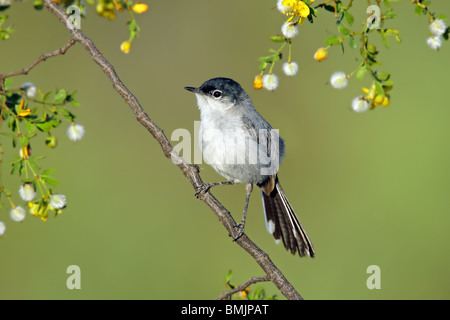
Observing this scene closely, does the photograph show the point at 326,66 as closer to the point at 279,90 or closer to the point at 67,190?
the point at 279,90

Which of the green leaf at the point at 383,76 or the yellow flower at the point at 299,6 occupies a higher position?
the yellow flower at the point at 299,6

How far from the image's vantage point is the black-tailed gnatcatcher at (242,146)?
392 centimetres

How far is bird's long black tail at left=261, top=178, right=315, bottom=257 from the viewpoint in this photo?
409 cm

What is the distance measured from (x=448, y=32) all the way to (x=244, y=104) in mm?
1910

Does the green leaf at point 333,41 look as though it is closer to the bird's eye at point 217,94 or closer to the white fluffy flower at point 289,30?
the white fluffy flower at point 289,30

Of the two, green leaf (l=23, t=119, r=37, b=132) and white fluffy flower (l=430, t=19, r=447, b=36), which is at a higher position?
white fluffy flower (l=430, t=19, r=447, b=36)

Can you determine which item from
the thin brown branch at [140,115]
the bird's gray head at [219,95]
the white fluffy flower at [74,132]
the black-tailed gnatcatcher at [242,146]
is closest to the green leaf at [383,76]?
the thin brown branch at [140,115]

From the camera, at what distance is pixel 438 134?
6801mm

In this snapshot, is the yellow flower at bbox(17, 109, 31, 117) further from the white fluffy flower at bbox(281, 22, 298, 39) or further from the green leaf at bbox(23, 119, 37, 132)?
the white fluffy flower at bbox(281, 22, 298, 39)

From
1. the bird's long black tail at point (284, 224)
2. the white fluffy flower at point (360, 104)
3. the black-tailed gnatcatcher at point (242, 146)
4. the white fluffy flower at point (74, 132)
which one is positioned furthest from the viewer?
the bird's long black tail at point (284, 224)

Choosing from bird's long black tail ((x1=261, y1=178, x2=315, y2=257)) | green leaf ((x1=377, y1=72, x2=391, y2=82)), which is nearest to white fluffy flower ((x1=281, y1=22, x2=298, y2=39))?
green leaf ((x1=377, y1=72, x2=391, y2=82))

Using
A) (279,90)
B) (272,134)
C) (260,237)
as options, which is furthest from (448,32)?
(279,90)

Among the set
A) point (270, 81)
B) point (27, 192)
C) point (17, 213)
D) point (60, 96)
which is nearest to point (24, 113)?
point (60, 96)

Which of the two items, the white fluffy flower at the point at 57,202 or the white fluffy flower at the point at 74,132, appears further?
the white fluffy flower at the point at 74,132
